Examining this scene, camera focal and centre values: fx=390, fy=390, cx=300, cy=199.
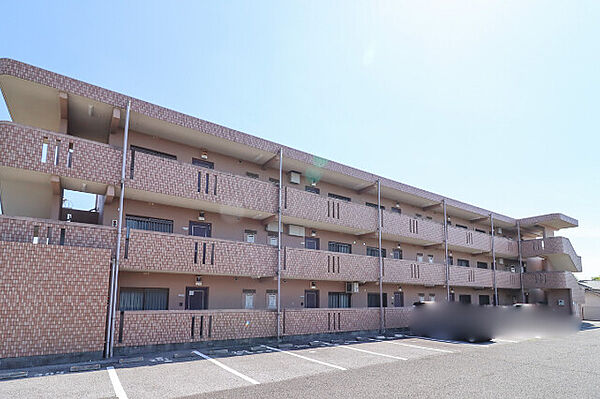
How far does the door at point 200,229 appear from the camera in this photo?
14617 millimetres

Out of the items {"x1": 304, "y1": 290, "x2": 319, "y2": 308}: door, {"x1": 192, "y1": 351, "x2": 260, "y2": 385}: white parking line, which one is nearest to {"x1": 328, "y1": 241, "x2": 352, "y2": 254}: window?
{"x1": 304, "y1": 290, "x2": 319, "y2": 308}: door

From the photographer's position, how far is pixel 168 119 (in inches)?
518

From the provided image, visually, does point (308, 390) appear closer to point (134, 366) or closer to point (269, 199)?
point (134, 366)

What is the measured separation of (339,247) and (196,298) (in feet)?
25.6

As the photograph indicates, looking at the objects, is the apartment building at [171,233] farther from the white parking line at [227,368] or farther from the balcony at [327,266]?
the white parking line at [227,368]

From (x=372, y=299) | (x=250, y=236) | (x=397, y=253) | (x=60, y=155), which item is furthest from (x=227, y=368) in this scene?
(x=397, y=253)

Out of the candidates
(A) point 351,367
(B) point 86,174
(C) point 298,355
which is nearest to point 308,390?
(A) point 351,367

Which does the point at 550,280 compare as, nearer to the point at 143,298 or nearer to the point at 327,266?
the point at 327,266

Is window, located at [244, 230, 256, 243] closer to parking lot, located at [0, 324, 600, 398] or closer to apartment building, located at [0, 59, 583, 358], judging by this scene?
apartment building, located at [0, 59, 583, 358]

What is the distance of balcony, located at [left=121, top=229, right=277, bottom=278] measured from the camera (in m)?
11.9

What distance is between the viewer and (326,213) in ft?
56.4

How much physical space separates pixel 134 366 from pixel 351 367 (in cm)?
561

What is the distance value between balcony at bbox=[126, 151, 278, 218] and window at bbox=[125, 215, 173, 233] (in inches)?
29.8

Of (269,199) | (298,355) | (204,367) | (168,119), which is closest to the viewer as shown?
(204,367)
